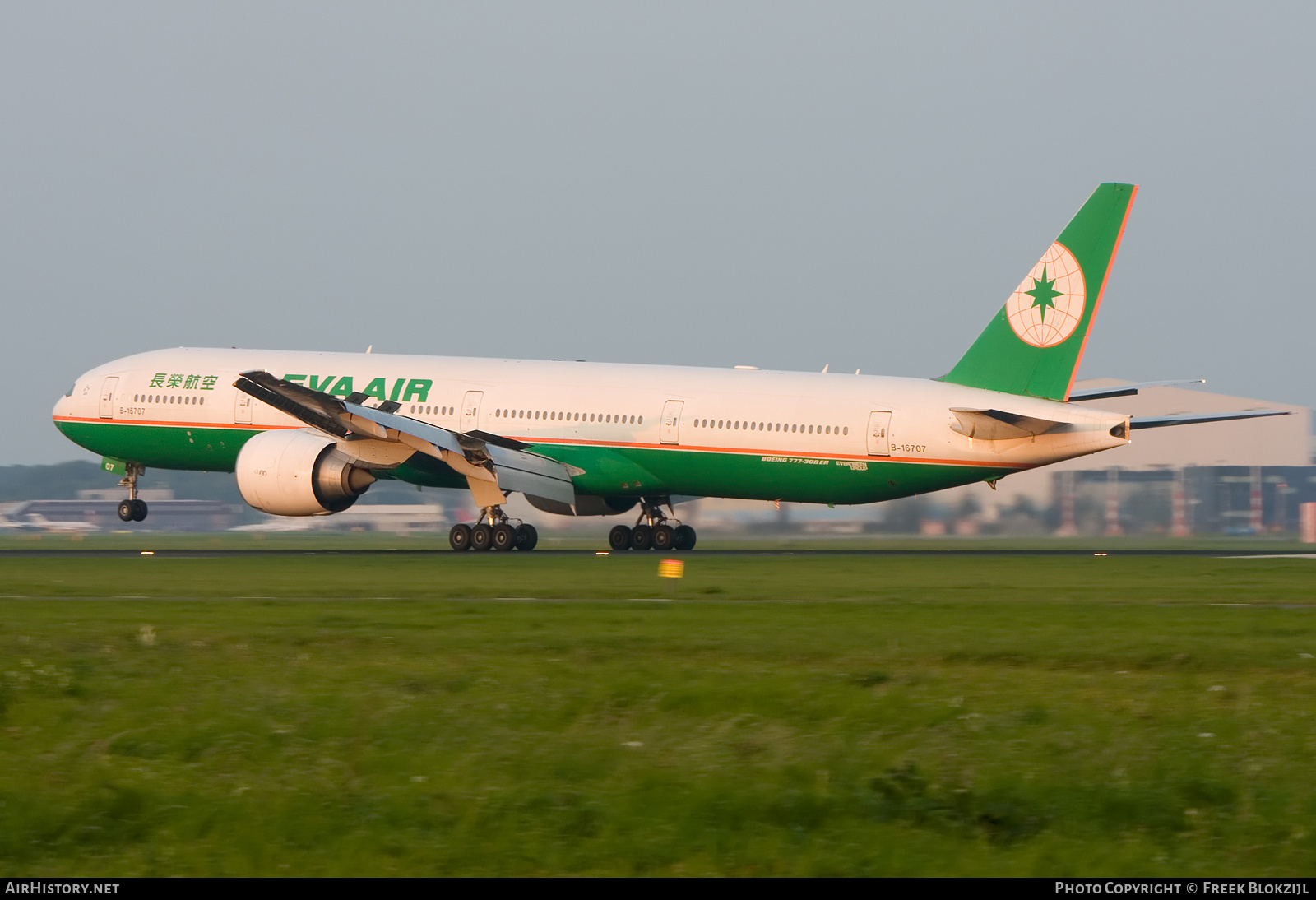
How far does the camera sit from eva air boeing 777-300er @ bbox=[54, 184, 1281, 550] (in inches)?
1457

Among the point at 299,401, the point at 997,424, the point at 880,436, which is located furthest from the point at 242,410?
the point at 997,424

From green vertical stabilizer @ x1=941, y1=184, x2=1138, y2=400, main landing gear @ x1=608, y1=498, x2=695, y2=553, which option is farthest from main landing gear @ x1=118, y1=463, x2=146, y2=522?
green vertical stabilizer @ x1=941, y1=184, x2=1138, y2=400

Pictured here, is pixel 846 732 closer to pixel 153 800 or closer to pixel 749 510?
pixel 153 800

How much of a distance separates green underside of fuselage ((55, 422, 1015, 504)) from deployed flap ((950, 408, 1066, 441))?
36.7 inches

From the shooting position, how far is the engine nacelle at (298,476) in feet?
125

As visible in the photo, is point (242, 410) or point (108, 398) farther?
point (108, 398)

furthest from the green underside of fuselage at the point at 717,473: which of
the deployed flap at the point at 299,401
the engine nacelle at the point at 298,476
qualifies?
the deployed flap at the point at 299,401

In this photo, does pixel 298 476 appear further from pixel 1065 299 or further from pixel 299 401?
pixel 1065 299

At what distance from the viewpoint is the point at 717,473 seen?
1548 inches

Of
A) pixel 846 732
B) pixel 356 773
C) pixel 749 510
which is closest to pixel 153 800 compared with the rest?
pixel 356 773

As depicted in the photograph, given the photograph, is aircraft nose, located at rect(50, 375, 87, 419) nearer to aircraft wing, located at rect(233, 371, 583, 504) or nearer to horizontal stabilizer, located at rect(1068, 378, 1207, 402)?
aircraft wing, located at rect(233, 371, 583, 504)

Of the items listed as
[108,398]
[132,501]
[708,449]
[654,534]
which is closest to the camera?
[708,449]

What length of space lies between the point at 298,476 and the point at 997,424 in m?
16.4

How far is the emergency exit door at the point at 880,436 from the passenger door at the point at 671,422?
186 inches
